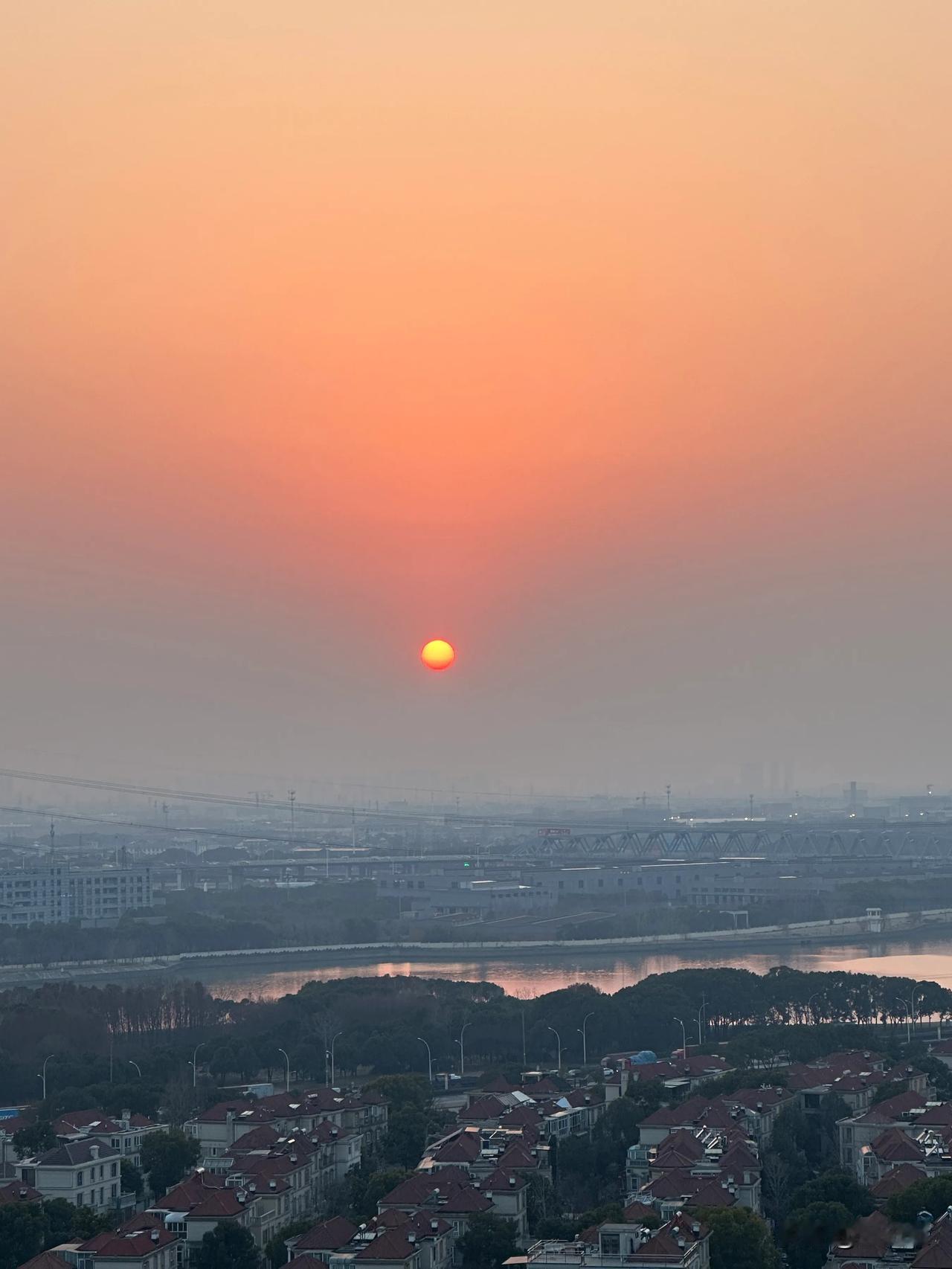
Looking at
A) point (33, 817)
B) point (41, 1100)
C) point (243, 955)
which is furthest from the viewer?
point (33, 817)

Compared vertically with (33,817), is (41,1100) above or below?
below

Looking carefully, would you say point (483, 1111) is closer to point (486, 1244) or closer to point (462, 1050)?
point (486, 1244)

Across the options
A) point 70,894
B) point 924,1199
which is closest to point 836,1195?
point 924,1199

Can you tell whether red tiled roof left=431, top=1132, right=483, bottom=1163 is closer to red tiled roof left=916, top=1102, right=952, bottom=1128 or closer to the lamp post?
red tiled roof left=916, top=1102, right=952, bottom=1128

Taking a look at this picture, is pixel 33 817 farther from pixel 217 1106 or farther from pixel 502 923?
pixel 217 1106

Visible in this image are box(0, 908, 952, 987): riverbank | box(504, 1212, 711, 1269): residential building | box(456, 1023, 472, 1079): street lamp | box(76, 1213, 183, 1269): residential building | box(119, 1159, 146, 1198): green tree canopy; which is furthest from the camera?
box(0, 908, 952, 987): riverbank

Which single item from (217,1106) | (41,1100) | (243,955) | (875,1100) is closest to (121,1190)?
(217,1106)

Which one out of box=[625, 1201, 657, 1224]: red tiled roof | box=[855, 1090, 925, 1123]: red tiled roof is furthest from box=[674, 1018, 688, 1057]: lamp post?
box=[625, 1201, 657, 1224]: red tiled roof
